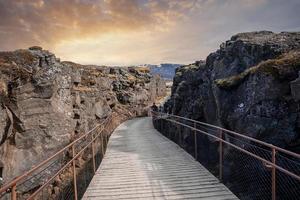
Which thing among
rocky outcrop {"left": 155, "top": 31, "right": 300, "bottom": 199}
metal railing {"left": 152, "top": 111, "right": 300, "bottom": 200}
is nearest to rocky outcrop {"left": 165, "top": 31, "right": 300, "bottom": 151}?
rocky outcrop {"left": 155, "top": 31, "right": 300, "bottom": 199}

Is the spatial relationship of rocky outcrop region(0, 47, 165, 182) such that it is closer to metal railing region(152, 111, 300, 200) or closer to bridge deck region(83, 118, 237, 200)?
bridge deck region(83, 118, 237, 200)

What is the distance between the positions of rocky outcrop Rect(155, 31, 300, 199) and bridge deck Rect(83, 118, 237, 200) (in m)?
1.58

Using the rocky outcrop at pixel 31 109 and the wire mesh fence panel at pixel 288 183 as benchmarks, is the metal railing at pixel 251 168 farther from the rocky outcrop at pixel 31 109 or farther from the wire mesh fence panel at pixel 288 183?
the rocky outcrop at pixel 31 109

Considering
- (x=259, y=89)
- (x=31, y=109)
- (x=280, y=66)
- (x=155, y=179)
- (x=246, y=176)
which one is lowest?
(x=246, y=176)

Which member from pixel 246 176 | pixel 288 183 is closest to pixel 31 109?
pixel 246 176

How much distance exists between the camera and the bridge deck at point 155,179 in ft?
22.0

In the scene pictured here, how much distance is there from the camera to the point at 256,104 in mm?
9016

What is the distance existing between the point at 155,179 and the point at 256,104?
3921mm

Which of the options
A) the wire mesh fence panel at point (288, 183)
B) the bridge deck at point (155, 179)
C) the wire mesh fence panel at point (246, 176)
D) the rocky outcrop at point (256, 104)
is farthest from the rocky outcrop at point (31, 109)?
the wire mesh fence panel at point (288, 183)

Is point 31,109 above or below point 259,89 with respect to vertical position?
below

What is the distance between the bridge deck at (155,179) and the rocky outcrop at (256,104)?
62.2 inches

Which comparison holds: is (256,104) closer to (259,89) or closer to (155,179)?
(259,89)

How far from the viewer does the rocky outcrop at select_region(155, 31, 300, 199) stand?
809cm

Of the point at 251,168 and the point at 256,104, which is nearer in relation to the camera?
the point at 251,168
